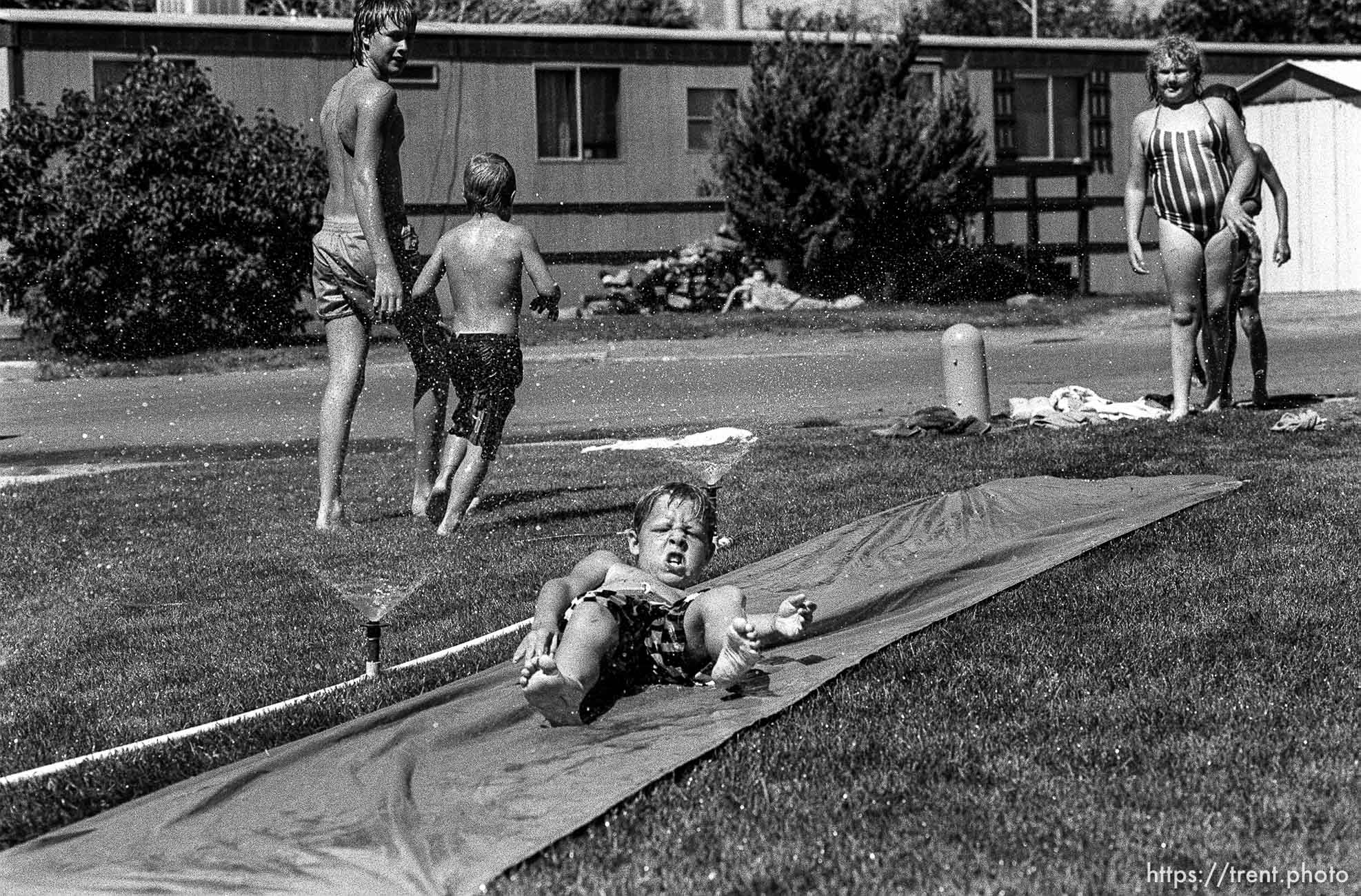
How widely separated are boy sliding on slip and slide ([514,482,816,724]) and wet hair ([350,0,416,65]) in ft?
11.6

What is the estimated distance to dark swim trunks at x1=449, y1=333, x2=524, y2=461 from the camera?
7914 millimetres

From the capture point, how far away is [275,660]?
18.9 ft

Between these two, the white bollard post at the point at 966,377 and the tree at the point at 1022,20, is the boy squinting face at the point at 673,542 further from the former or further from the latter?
the tree at the point at 1022,20

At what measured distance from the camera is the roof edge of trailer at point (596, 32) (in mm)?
24469

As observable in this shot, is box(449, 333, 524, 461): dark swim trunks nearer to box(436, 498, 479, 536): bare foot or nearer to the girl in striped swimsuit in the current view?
box(436, 498, 479, 536): bare foot

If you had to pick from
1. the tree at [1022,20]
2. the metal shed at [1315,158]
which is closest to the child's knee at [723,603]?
the metal shed at [1315,158]

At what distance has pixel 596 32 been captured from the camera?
89.4ft

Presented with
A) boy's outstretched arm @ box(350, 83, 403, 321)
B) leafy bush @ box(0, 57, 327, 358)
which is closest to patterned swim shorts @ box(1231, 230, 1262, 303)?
boy's outstretched arm @ box(350, 83, 403, 321)

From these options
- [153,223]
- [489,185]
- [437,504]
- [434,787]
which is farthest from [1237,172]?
[153,223]

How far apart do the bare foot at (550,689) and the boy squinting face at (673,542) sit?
24.3 inches

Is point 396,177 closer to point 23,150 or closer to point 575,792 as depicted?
point 575,792

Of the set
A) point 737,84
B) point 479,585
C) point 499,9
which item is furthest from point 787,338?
point 499,9

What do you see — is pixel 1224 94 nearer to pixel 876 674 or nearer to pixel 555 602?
pixel 876 674

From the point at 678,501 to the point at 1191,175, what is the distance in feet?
20.6
